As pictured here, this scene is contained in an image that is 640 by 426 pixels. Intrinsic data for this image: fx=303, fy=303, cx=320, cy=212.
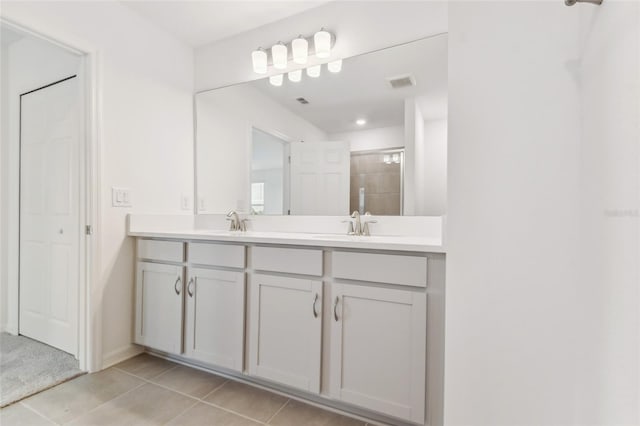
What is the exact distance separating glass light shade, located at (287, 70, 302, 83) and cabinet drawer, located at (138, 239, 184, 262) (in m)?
1.33

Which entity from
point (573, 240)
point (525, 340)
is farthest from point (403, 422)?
point (573, 240)

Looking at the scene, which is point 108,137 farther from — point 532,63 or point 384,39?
point 532,63

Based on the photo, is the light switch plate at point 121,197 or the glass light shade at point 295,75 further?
the glass light shade at point 295,75

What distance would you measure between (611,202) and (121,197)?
7.61 ft

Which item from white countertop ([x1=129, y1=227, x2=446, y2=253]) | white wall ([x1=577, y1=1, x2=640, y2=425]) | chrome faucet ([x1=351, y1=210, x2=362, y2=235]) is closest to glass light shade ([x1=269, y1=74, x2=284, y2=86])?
chrome faucet ([x1=351, y1=210, x2=362, y2=235])

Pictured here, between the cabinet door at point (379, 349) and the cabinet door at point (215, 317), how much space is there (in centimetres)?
55

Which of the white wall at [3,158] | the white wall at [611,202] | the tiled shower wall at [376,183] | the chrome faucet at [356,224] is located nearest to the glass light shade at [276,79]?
the tiled shower wall at [376,183]

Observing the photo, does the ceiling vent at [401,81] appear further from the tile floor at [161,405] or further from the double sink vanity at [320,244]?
the tile floor at [161,405]

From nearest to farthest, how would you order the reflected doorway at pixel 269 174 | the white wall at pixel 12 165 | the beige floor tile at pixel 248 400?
the beige floor tile at pixel 248 400, the reflected doorway at pixel 269 174, the white wall at pixel 12 165

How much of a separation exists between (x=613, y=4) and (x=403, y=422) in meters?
1.54

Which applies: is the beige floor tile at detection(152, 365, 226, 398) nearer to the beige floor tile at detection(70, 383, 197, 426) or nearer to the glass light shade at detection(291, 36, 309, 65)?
the beige floor tile at detection(70, 383, 197, 426)

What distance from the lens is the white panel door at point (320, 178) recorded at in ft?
6.60

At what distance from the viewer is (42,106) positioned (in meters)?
2.23

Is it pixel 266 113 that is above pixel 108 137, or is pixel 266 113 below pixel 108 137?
above
